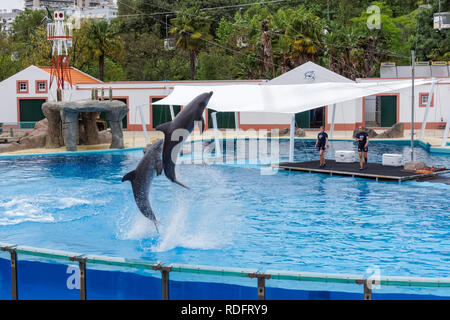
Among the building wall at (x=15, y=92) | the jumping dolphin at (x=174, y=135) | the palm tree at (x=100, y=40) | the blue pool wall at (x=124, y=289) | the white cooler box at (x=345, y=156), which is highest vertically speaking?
the palm tree at (x=100, y=40)

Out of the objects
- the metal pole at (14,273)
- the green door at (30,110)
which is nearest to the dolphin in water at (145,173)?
the metal pole at (14,273)

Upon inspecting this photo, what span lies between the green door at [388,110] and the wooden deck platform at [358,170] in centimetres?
1958

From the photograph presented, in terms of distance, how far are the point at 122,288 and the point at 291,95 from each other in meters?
17.1

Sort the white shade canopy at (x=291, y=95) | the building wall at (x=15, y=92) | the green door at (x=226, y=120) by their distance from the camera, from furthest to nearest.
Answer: the green door at (x=226, y=120) < the building wall at (x=15, y=92) < the white shade canopy at (x=291, y=95)

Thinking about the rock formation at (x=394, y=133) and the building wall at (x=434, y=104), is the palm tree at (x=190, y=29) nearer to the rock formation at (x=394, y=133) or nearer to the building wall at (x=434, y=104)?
the building wall at (x=434, y=104)

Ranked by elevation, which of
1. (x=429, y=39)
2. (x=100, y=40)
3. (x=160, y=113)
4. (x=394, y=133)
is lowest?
(x=394, y=133)

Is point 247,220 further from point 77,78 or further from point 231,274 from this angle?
point 77,78

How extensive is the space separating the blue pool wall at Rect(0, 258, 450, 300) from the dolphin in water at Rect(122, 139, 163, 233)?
265 cm

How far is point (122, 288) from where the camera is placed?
6.61 meters

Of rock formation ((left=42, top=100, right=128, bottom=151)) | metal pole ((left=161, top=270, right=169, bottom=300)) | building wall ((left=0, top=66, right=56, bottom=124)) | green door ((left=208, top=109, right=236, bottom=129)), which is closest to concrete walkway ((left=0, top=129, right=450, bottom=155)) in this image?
rock formation ((left=42, top=100, right=128, bottom=151))

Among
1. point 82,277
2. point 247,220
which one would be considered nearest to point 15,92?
point 247,220

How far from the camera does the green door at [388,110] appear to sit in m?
40.4

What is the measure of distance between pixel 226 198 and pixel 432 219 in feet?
17.9
